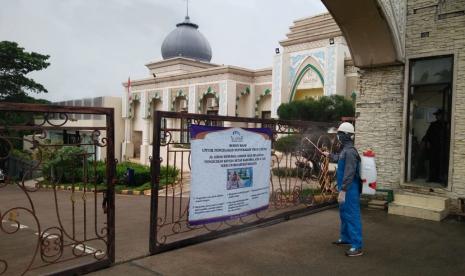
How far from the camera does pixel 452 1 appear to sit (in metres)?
7.22

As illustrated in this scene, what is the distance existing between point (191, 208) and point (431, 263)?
9.31 ft

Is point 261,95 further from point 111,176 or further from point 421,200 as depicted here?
point 111,176

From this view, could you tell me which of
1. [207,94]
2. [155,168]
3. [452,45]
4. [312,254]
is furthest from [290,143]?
[207,94]

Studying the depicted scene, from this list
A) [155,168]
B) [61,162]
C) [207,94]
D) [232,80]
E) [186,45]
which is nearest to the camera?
[61,162]

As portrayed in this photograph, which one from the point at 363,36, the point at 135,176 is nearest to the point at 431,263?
the point at 363,36

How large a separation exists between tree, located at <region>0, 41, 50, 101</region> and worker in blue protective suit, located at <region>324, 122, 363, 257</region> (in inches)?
891

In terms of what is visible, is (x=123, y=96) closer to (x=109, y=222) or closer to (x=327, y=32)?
(x=327, y=32)

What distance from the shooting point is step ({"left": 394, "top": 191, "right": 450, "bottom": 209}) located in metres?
7.01

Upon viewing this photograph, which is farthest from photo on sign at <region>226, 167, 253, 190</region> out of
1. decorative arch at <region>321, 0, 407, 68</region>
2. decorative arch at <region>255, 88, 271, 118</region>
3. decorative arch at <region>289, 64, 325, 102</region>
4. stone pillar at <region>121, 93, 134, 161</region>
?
stone pillar at <region>121, 93, 134, 161</region>

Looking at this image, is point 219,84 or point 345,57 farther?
point 219,84

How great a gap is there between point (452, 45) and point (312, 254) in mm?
4833

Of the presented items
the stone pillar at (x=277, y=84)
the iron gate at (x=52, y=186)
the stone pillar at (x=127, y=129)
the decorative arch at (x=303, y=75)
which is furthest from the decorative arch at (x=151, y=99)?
the iron gate at (x=52, y=186)

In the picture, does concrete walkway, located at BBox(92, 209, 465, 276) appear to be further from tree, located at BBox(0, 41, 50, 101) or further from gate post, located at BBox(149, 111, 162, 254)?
tree, located at BBox(0, 41, 50, 101)

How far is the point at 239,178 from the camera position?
542cm
